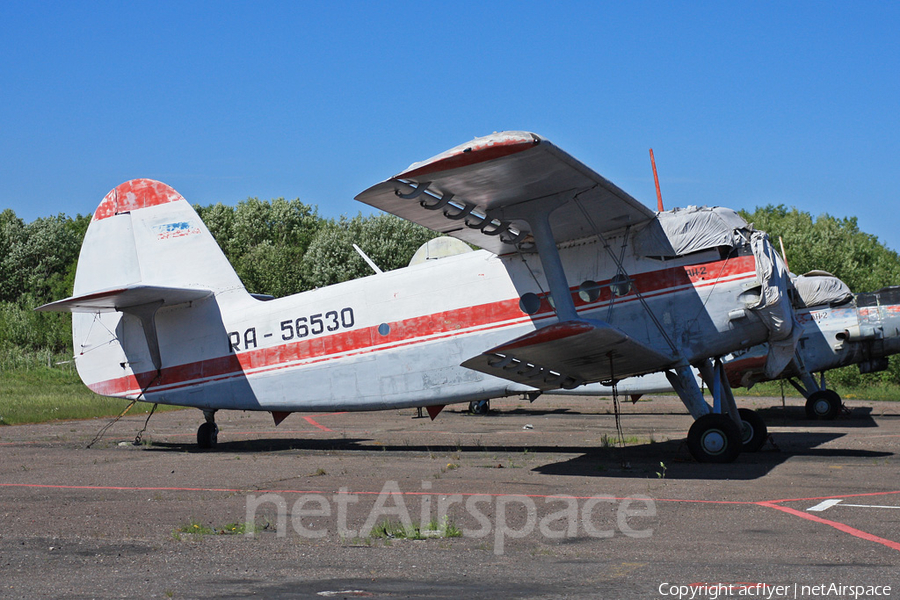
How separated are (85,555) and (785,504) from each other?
618cm

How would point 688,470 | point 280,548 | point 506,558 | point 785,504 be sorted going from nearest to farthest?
point 506,558, point 280,548, point 785,504, point 688,470

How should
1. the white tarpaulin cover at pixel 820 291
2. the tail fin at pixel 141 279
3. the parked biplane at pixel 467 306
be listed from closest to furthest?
1. the parked biplane at pixel 467 306
2. the tail fin at pixel 141 279
3. the white tarpaulin cover at pixel 820 291

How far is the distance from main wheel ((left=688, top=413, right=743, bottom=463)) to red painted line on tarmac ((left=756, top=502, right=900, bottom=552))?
3.10 metres

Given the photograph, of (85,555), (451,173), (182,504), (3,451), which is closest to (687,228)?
(451,173)

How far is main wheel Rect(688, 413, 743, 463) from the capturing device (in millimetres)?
10664

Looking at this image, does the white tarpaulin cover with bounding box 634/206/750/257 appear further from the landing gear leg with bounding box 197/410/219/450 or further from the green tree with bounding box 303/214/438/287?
the green tree with bounding box 303/214/438/287

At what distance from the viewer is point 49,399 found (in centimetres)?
2695

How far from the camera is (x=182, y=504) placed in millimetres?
8078

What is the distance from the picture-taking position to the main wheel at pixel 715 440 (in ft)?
35.0

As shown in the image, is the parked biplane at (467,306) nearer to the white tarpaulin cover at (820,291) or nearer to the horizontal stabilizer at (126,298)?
the horizontal stabilizer at (126,298)

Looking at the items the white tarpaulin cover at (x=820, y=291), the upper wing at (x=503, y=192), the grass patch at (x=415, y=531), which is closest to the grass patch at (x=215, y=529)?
the grass patch at (x=415, y=531)

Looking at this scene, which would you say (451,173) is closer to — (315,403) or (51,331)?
(315,403)

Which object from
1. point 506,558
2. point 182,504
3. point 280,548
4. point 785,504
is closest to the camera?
point 506,558

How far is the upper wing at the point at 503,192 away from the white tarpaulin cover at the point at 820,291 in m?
9.27
